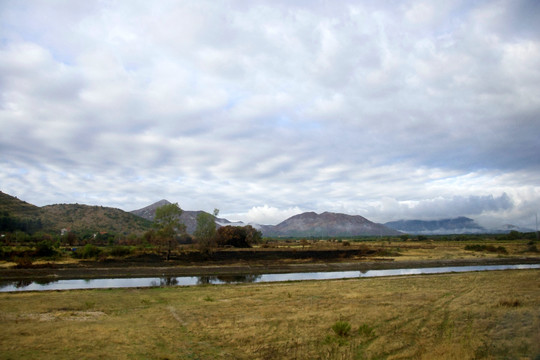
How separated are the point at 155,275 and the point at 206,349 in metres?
29.7

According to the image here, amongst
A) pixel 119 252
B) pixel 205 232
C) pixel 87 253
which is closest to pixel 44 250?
pixel 87 253

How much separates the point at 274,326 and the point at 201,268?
102 ft

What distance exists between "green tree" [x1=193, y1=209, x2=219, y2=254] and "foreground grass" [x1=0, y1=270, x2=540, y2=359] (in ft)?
117

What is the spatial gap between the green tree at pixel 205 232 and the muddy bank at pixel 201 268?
1093cm

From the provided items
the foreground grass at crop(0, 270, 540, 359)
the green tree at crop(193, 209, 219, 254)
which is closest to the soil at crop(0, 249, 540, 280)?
the green tree at crop(193, 209, 219, 254)

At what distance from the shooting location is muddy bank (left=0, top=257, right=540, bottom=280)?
118ft

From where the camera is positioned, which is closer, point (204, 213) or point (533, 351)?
point (533, 351)

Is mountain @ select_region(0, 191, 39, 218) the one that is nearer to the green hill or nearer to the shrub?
the green hill

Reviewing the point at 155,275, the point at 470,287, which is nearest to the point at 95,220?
the point at 155,275

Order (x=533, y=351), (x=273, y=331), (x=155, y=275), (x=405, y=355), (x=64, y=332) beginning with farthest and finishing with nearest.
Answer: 1. (x=155, y=275)
2. (x=273, y=331)
3. (x=64, y=332)
4. (x=405, y=355)
5. (x=533, y=351)

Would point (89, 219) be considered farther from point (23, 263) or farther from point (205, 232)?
point (23, 263)

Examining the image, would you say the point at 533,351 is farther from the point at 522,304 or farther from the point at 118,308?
the point at 118,308

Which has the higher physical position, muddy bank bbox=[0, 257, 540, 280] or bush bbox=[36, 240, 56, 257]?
bush bbox=[36, 240, 56, 257]

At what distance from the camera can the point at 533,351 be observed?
366 inches
